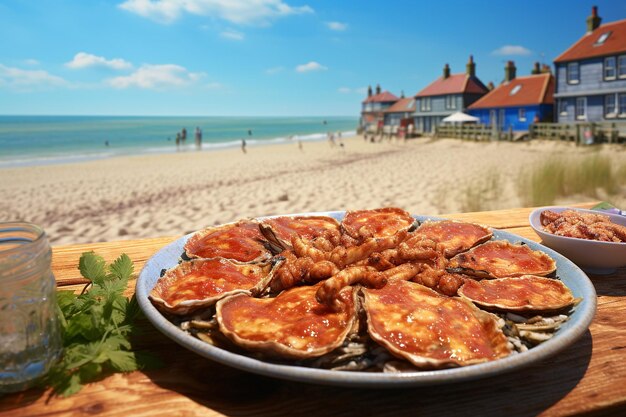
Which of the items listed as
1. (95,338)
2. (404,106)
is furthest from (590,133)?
(404,106)

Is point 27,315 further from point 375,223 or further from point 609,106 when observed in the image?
point 609,106

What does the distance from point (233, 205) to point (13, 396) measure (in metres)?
13.7

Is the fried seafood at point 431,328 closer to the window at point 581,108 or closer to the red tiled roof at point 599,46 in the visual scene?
the red tiled roof at point 599,46

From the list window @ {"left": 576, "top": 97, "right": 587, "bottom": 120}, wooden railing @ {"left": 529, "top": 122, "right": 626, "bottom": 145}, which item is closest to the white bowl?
wooden railing @ {"left": 529, "top": 122, "right": 626, "bottom": 145}

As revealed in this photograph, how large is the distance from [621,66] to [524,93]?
1143 centimetres

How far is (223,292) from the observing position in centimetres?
180

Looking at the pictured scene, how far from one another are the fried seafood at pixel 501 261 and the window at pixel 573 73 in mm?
40400

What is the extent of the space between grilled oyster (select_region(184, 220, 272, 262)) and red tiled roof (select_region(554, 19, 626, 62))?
39.1 m

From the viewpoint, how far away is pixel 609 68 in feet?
111

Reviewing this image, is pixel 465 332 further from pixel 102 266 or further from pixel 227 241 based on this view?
pixel 102 266

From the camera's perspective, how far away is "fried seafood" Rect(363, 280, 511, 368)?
139 centimetres

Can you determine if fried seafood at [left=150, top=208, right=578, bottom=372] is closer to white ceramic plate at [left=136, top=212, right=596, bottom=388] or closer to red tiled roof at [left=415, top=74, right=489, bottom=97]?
white ceramic plate at [left=136, top=212, right=596, bottom=388]

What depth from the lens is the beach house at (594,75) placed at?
33625 mm

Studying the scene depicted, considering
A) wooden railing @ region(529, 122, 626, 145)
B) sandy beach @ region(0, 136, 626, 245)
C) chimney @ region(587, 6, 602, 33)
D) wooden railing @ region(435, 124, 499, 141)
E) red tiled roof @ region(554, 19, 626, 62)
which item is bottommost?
sandy beach @ region(0, 136, 626, 245)
